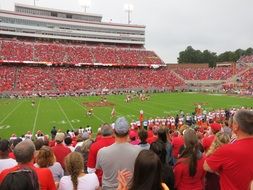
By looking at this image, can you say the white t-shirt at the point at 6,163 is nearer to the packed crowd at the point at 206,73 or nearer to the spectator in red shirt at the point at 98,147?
the spectator in red shirt at the point at 98,147

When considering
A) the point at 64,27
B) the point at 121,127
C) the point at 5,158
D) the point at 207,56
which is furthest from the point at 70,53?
the point at 121,127

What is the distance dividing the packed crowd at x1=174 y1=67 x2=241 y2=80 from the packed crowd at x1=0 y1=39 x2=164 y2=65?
6.76 meters

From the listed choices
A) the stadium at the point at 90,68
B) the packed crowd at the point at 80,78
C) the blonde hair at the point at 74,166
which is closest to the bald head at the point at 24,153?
the blonde hair at the point at 74,166

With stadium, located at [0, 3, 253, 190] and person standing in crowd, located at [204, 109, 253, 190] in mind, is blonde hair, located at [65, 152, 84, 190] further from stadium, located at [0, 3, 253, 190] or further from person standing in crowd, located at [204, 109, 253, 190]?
stadium, located at [0, 3, 253, 190]

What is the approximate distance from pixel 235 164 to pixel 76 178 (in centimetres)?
184

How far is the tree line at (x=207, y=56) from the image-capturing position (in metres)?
123

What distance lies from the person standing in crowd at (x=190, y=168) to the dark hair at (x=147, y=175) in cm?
147

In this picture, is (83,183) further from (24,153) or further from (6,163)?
(6,163)

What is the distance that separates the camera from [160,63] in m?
81.0

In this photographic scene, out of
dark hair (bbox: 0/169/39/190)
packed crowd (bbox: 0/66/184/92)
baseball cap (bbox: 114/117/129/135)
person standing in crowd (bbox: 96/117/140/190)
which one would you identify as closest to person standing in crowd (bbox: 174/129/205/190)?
person standing in crowd (bbox: 96/117/140/190)

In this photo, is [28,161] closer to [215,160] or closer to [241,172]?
[215,160]

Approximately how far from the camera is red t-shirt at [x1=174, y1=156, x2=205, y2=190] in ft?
14.6

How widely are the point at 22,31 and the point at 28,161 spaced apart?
78.1m

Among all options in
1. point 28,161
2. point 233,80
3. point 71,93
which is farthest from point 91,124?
point 233,80
